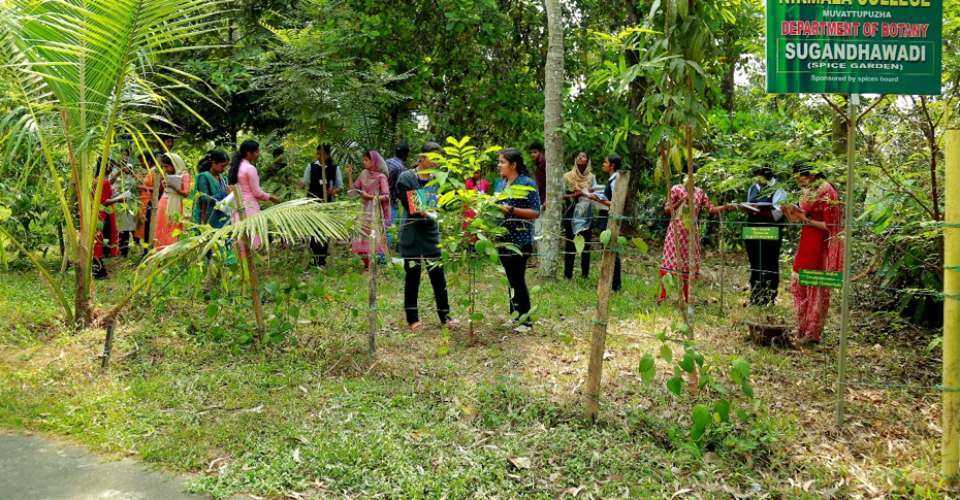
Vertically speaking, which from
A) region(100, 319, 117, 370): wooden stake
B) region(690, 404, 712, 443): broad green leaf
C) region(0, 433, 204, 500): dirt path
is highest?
region(100, 319, 117, 370): wooden stake

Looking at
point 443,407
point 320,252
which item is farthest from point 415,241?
point 320,252

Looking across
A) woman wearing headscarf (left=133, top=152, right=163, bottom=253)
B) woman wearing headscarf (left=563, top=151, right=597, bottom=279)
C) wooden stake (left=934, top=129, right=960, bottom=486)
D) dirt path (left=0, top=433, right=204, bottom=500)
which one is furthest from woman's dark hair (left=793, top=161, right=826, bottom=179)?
woman wearing headscarf (left=133, top=152, right=163, bottom=253)

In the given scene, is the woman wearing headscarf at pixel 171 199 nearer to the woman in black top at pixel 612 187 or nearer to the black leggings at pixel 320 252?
the black leggings at pixel 320 252

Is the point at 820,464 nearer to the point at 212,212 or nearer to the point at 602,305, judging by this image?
the point at 602,305

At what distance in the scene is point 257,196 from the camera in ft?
24.4

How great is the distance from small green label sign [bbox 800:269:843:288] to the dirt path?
3.81 metres

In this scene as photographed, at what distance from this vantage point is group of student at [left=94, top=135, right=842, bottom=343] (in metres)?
6.04

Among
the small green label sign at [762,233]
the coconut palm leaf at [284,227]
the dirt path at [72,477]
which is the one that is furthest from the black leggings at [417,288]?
the small green label sign at [762,233]

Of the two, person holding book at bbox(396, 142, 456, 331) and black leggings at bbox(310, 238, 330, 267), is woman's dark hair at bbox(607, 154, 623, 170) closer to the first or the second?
person holding book at bbox(396, 142, 456, 331)

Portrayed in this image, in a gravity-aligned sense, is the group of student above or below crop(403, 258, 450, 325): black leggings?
above

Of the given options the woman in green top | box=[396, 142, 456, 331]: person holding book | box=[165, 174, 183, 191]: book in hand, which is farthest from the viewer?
box=[165, 174, 183, 191]: book in hand

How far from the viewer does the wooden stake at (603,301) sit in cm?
431

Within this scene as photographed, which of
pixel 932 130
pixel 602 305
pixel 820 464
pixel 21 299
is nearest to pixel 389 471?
pixel 602 305

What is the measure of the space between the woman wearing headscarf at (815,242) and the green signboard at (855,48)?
1538 mm
